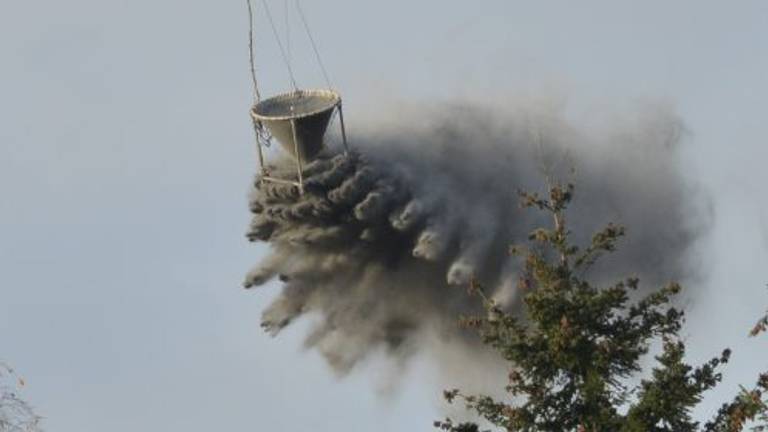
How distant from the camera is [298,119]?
49.4 metres

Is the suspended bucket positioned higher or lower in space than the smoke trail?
higher

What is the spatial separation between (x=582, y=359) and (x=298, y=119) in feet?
67.8

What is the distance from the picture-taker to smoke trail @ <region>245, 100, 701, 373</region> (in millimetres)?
51375

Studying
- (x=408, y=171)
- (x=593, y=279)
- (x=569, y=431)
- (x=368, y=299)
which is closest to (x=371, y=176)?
(x=408, y=171)

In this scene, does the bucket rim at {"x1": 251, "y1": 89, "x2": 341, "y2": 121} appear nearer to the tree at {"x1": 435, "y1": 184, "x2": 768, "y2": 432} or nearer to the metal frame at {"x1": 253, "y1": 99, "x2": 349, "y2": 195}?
the metal frame at {"x1": 253, "y1": 99, "x2": 349, "y2": 195}

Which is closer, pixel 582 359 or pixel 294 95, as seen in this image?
pixel 582 359

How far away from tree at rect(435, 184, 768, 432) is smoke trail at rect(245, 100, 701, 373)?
19.5 metres

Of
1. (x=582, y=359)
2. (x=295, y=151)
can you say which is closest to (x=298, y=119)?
(x=295, y=151)

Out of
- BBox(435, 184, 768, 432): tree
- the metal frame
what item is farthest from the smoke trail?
BBox(435, 184, 768, 432): tree

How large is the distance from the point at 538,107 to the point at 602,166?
Result: 3588 millimetres

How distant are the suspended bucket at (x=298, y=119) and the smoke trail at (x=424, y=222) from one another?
0.69m

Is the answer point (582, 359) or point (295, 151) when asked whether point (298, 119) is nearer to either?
point (295, 151)

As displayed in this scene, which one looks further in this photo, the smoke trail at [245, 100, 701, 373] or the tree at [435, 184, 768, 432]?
the smoke trail at [245, 100, 701, 373]

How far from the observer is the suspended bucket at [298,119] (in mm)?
49531
